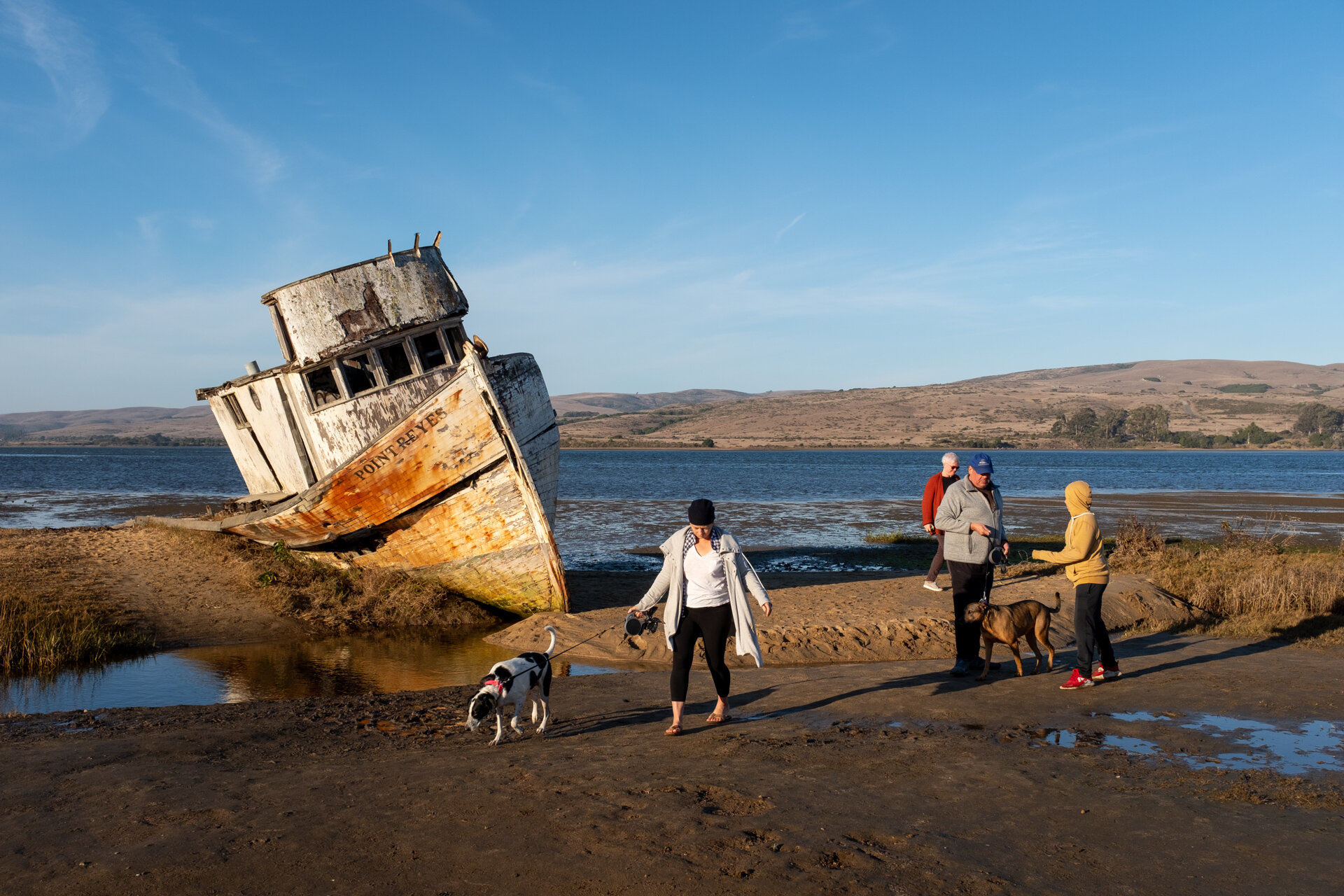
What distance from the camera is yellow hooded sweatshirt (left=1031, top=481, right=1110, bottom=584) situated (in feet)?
23.0

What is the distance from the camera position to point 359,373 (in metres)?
13.6

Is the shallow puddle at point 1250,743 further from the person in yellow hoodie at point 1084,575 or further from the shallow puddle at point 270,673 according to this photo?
the shallow puddle at point 270,673

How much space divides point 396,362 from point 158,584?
15.1 ft

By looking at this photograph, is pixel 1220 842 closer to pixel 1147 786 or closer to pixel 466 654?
pixel 1147 786

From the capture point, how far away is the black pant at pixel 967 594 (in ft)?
25.8

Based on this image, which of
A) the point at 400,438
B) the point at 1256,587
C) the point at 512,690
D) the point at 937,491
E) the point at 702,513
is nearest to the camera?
the point at 702,513

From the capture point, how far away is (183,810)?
15.5ft

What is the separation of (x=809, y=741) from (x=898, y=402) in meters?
142

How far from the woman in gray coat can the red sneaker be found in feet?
9.70

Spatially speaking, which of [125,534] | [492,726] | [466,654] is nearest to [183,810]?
[492,726]

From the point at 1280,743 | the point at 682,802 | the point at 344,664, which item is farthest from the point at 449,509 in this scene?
the point at 1280,743

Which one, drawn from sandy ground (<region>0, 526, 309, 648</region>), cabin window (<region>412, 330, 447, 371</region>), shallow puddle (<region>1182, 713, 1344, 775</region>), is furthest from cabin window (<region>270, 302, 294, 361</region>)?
shallow puddle (<region>1182, 713, 1344, 775</region>)

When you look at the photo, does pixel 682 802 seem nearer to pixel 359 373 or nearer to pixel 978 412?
pixel 359 373

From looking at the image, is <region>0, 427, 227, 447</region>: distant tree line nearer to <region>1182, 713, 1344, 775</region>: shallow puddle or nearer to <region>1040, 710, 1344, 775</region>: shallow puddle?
<region>1040, 710, 1344, 775</region>: shallow puddle
